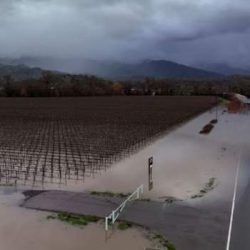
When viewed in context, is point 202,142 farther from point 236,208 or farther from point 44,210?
point 44,210

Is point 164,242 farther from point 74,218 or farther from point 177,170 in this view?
point 177,170

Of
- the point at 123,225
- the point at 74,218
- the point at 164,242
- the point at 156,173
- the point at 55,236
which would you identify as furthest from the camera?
the point at 156,173

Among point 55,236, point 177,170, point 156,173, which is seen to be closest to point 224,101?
point 177,170

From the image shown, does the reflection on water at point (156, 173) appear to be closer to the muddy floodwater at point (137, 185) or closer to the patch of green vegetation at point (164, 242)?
the muddy floodwater at point (137, 185)

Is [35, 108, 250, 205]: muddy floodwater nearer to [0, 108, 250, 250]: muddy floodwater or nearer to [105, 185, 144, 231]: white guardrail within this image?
[0, 108, 250, 250]: muddy floodwater

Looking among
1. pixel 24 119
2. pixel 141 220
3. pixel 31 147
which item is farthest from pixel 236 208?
pixel 24 119

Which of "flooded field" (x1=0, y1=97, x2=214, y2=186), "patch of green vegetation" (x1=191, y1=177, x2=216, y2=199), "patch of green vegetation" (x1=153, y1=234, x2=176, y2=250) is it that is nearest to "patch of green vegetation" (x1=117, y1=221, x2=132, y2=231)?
"patch of green vegetation" (x1=153, y1=234, x2=176, y2=250)
